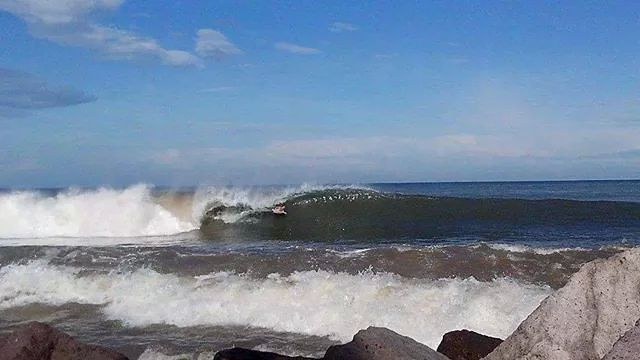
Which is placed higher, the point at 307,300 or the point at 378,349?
the point at 378,349

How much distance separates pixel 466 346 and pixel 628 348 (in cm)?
253

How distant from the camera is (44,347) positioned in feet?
16.7

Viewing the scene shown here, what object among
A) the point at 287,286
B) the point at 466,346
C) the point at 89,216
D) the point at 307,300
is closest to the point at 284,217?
the point at 89,216

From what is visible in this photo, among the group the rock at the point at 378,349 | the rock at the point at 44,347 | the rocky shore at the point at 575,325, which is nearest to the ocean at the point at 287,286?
the rock at the point at 44,347

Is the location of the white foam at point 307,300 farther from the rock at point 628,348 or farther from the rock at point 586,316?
the rock at point 628,348

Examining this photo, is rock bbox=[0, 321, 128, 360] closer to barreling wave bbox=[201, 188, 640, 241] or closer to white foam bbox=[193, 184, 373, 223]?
barreling wave bbox=[201, 188, 640, 241]

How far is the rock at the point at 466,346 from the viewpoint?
548 centimetres

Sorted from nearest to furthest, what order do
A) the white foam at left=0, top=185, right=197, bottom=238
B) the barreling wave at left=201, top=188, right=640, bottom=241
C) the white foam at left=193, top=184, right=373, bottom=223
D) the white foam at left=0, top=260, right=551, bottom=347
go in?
the white foam at left=0, top=260, right=551, bottom=347 → the barreling wave at left=201, top=188, right=640, bottom=241 → the white foam at left=0, top=185, right=197, bottom=238 → the white foam at left=193, top=184, right=373, bottom=223

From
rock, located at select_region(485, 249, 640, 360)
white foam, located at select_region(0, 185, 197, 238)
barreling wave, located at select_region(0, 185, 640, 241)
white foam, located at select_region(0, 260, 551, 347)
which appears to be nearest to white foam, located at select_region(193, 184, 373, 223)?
barreling wave, located at select_region(0, 185, 640, 241)

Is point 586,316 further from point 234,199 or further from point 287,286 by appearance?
point 234,199

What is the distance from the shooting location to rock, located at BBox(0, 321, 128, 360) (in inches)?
196

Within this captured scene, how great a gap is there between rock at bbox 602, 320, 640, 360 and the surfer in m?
24.8

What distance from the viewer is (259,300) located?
1037 centimetres

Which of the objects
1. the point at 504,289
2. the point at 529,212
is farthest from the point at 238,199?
the point at 504,289
